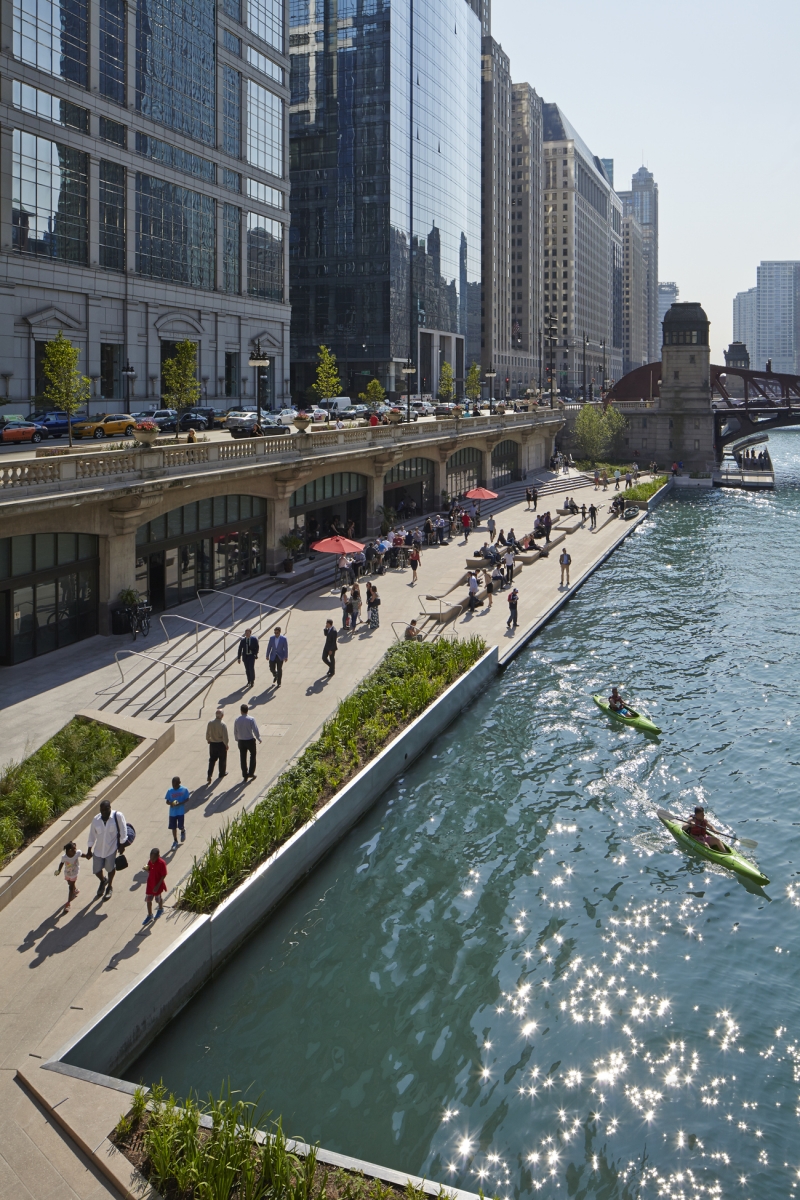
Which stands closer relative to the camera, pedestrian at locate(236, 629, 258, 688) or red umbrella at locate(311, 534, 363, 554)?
pedestrian at locate(236, 629, 258, 688)

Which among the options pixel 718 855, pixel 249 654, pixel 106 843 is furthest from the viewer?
pixel 249 654

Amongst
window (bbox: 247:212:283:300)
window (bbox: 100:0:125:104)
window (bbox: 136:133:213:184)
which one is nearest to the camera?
window (bbox: 100:0:125:104)

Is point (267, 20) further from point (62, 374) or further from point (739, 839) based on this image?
point (739, 839)

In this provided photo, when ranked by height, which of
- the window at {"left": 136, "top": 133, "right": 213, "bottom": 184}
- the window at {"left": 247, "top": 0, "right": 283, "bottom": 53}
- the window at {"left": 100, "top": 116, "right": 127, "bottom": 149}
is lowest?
the window at {"left": 100, "top": 116, "right": 127, "bottom": 149}

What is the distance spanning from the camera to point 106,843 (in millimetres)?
16891

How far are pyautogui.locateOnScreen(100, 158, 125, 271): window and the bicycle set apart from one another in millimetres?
38803

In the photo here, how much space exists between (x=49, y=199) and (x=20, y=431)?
22541 mm

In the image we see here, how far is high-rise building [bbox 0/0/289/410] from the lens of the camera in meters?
56.5

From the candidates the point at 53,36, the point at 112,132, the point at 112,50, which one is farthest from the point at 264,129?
the point at 53,36

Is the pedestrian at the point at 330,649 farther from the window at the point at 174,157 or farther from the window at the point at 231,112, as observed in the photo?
the window at the point at 231,112

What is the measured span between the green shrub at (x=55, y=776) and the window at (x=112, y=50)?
52.9 m

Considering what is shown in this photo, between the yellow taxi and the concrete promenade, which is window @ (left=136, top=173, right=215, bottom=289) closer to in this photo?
the yellow taxi

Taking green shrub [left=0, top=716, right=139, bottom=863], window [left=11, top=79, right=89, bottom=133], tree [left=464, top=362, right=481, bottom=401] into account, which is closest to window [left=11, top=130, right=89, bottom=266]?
window [left=11, top=79, right=89, bottom=133]

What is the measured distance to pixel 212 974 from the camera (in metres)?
17.1
